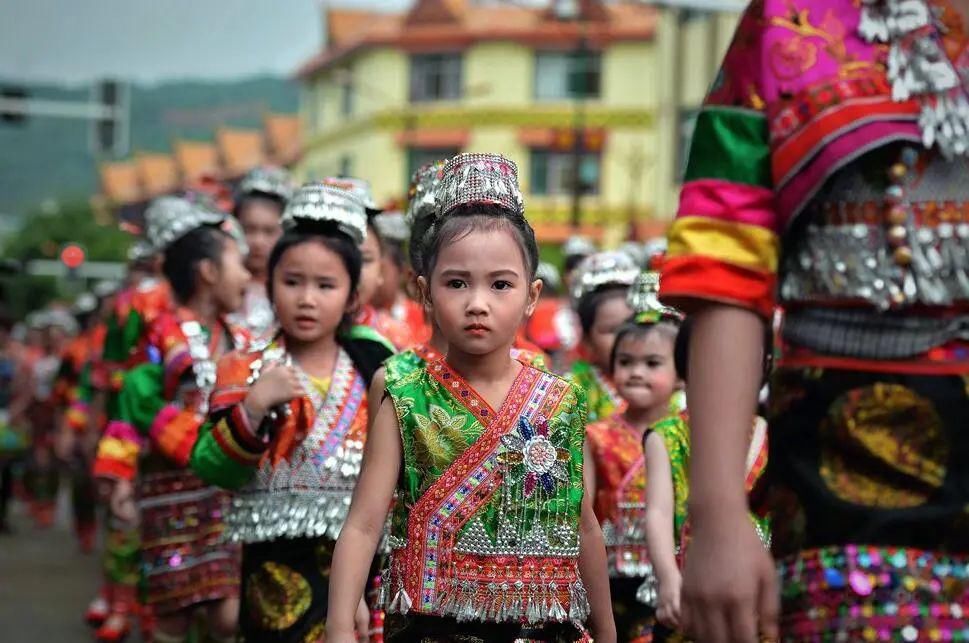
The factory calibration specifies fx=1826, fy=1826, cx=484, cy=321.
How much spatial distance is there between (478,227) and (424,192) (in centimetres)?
108

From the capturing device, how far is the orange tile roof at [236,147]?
266 ft

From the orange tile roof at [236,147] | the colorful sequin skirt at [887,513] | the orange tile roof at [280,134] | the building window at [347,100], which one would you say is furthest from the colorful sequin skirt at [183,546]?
the orange tile roof at [236,147]

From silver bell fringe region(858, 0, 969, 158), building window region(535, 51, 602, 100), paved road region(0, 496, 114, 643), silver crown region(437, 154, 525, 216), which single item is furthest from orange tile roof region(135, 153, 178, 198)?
silver bell fringe region(858, 0, 969, 158)

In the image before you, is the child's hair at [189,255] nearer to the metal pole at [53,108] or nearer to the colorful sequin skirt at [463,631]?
the colorful sequin skirt at [463,631]

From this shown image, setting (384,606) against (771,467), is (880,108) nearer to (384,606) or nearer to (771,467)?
(771,467)

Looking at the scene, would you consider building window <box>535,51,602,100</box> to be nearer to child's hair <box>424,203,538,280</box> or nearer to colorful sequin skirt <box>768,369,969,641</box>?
child's hair <box>424,203,538,280</box>

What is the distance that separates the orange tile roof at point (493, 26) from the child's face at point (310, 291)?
4845cm

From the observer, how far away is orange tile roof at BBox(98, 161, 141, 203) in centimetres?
9688

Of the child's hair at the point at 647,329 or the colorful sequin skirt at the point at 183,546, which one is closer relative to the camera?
the child's hair at the point at 647,329

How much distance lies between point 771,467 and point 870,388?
255 millimetres

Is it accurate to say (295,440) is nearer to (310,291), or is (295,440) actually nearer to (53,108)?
(310,291)

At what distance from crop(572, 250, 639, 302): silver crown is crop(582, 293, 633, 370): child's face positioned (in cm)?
13

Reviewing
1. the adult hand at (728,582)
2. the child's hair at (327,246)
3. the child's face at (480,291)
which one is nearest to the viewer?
the adult hand at (728,582)

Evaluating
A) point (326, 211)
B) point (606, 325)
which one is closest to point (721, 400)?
point (326, 211)
